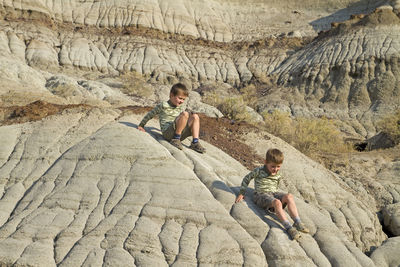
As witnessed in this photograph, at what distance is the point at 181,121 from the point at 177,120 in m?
0.08

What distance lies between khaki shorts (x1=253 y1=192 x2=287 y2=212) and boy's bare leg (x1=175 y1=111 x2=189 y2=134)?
5.28ft

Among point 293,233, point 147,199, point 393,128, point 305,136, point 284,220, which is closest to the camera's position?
point 293,233

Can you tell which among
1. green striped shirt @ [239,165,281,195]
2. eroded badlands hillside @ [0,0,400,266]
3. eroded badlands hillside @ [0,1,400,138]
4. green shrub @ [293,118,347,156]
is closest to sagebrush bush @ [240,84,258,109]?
eroded badlands hillside @ [0,1,400,138]

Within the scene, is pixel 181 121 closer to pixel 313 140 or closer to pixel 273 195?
pixel 273 195

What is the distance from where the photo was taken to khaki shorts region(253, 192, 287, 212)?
5.11 meters

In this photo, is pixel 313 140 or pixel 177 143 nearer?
pixel 177 143

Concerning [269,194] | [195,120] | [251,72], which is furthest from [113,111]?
[251,72]

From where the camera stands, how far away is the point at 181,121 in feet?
19.4

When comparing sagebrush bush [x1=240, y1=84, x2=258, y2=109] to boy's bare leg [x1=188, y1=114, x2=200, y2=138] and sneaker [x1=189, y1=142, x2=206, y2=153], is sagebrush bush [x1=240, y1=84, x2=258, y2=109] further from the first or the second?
boy's bare leg [x1=188, y1=114, x2=200, y2=138]

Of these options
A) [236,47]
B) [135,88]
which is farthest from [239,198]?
[236,47]

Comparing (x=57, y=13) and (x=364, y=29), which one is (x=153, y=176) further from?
(x=57, y=13)

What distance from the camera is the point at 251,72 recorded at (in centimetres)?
4091

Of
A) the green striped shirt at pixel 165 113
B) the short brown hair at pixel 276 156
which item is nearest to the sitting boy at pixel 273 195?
the short brown hair at pixel 276 156

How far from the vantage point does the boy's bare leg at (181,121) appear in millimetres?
5883
